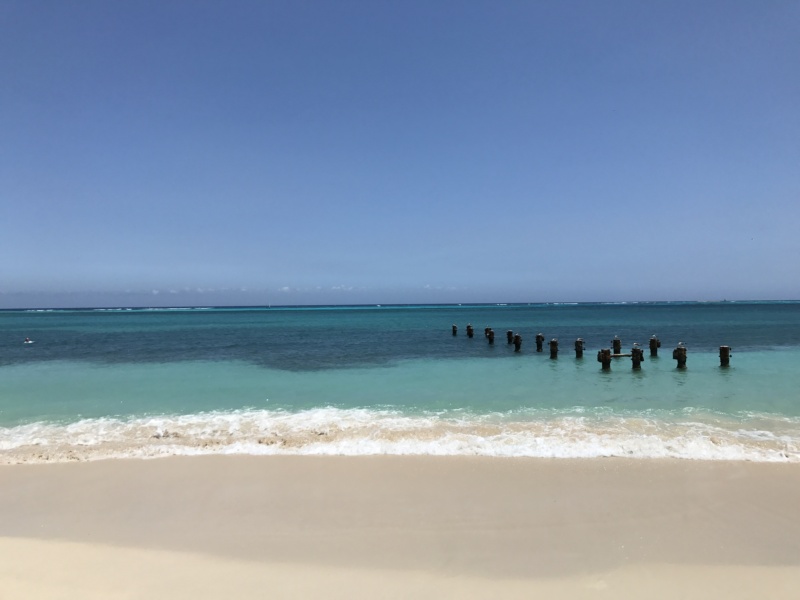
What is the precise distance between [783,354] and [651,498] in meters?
19.9

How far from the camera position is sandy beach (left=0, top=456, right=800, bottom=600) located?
4223 mm

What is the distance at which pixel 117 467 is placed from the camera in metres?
7.25

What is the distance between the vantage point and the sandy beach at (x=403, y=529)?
13.9ft

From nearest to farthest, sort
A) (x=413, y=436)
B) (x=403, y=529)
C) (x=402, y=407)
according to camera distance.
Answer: (x=403, y=529)
(x=413, y=436)
(x=402, y=407)

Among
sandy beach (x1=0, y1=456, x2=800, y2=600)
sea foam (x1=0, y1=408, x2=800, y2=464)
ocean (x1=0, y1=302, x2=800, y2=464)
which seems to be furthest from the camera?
ocean (x1=0, y1=302, x2=800, y2=464)

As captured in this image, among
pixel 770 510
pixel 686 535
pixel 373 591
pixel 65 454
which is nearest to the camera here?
pixel 373 591

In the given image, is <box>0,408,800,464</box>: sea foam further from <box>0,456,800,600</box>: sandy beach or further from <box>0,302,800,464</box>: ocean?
<box>0,456,800,600</box>: sandy beach

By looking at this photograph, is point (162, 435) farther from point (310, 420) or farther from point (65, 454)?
point (310, 420)

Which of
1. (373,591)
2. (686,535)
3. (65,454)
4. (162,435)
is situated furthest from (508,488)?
(65,454)

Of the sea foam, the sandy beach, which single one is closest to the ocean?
the sea foam

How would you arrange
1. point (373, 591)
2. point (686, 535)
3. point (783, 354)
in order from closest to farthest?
point (373, 591)
point (686, 535)
point (783, 354)

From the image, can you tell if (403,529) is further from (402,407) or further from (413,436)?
(402,407)

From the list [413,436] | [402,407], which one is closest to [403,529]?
[413,436]

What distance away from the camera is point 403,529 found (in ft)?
16.9
